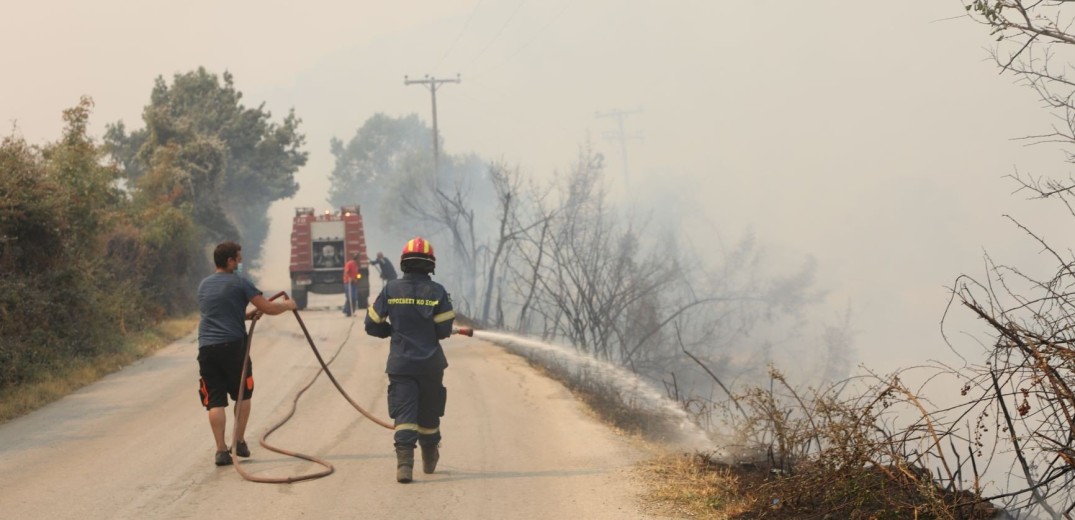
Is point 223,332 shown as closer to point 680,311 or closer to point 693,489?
point 693,489

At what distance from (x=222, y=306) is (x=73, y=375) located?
760 centimetres

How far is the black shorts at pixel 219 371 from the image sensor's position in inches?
328

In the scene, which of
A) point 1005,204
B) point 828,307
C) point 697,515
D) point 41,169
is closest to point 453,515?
point 697,515

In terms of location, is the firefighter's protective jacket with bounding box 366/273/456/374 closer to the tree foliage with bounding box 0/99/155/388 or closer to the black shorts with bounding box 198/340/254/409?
the black shorts with bounding box 198/340/254/409

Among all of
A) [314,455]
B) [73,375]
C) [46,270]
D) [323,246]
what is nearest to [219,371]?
[314,455]

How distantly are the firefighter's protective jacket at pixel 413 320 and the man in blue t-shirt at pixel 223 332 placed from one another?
0.93 m

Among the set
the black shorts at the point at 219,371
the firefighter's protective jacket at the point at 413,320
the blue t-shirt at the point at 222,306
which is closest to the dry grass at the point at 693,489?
the firefighter's protective jacket at the point at 413,320

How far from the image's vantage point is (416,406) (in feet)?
25.5

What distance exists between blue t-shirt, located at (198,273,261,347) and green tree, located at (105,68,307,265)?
31826 mm

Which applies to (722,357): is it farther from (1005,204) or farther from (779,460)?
(779,460)

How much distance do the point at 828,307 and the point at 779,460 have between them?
38.3 metres

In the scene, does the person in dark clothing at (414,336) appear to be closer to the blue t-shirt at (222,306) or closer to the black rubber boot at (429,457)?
the black rubber boot at (429,457)

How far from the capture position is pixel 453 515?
21.7 ft

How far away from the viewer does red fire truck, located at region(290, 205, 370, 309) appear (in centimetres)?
3231
